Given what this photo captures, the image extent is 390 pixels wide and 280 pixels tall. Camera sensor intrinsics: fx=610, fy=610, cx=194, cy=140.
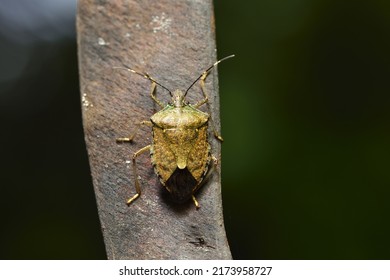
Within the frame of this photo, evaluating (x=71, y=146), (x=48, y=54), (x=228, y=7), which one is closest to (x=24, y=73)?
(x=48, y=54)

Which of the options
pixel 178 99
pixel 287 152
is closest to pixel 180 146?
pixel 178 99

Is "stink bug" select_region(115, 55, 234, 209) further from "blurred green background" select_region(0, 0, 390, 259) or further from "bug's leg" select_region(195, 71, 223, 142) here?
"blurred green background" select_region(0, 0, 390, 259)

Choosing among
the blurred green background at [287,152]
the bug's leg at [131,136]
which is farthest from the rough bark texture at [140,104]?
the blurred green background at [287,152]

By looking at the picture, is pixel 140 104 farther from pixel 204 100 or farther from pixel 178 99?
pixel 204 100

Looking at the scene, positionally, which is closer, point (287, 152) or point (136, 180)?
point (136, 180)

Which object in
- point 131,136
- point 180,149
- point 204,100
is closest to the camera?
point 131,136

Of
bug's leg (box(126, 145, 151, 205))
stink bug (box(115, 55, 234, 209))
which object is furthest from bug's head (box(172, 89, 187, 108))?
bug's leg (box(126, 145, 151, 205))

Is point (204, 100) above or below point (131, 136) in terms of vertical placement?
above

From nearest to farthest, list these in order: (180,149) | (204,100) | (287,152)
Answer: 1. (204,100)
2. (180,149)
3. (287,152)
